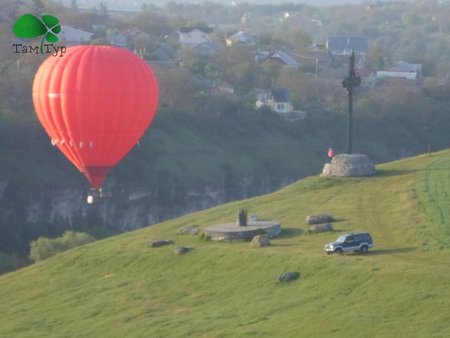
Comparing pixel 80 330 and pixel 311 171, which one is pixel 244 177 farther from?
pixel 80 330

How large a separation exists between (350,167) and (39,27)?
1514 centimetres

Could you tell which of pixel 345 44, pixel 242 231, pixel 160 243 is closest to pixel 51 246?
pixel 160 243

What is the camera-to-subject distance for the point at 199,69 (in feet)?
384

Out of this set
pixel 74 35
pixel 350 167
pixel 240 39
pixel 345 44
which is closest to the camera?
pixel 350 167

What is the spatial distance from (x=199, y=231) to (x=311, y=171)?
46732 millimetres

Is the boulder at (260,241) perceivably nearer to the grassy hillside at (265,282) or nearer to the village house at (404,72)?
the grassy hillside at (265,282)

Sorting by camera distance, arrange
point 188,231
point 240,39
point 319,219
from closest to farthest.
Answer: point 319,219 → point 188,231 → point 240,39

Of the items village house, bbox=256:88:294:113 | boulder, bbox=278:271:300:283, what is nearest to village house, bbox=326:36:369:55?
village house, bbox=256:88:294:113

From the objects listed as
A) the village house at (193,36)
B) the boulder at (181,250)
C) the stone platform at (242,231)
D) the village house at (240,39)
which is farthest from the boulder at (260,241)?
the village house at (240,39)

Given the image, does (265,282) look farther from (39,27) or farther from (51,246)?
(39,27)

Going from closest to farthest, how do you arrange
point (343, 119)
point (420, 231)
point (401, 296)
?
point (401, 296), point (420, 231), point (343, 119)

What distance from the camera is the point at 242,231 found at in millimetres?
43500

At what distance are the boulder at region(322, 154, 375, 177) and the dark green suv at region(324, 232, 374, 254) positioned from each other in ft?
41.3

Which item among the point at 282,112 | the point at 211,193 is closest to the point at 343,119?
the point at 282,112
